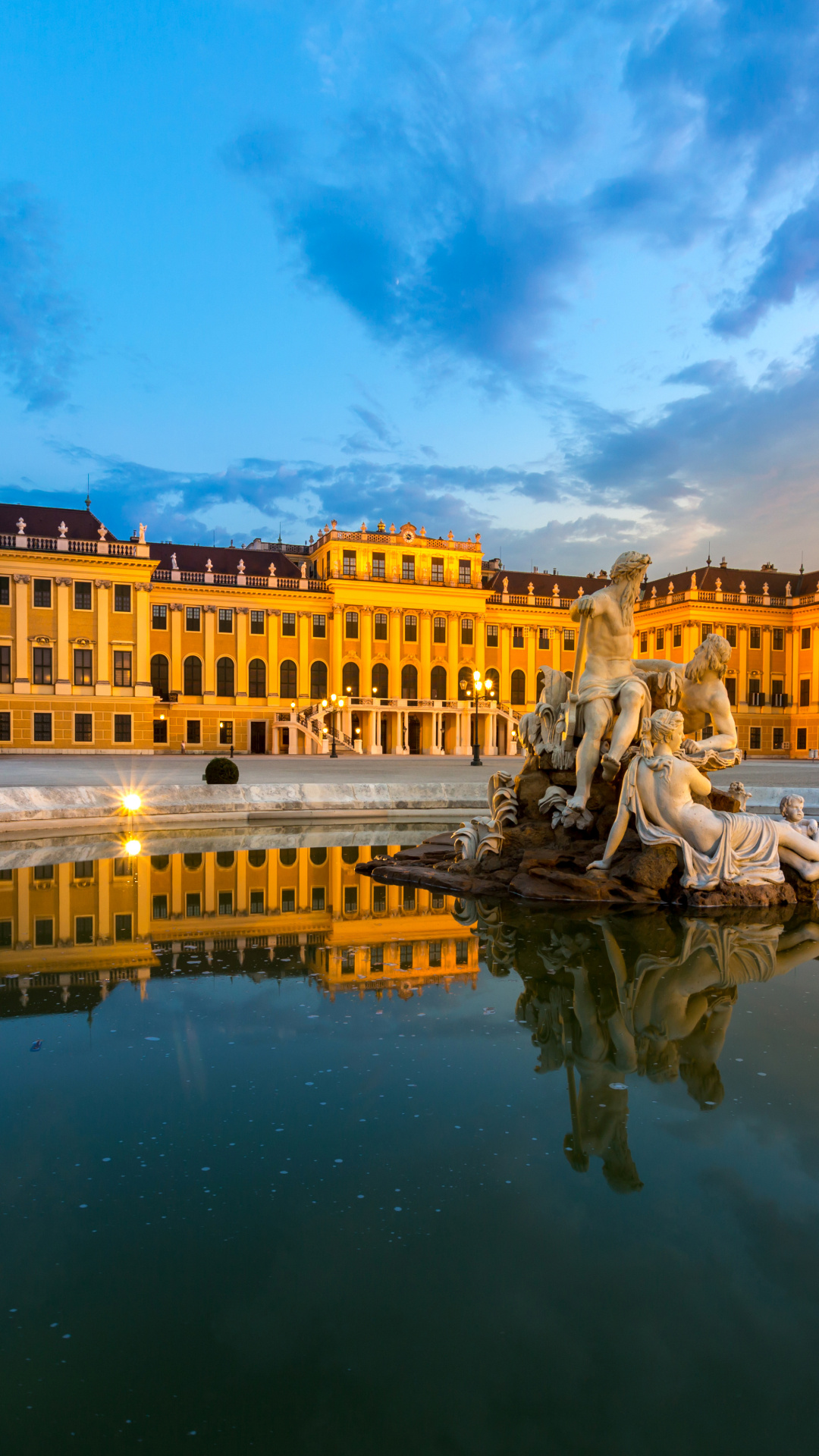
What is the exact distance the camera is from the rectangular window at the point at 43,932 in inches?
246

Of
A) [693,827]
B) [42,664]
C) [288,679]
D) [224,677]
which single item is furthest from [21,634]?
[693,827]

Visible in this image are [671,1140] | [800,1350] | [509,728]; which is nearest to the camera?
[800,1350]

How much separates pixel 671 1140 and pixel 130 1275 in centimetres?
184

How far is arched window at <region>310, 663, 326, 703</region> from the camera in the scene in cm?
5988

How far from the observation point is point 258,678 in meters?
58.4

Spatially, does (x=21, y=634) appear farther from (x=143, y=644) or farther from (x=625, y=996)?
(x=625, y=996)

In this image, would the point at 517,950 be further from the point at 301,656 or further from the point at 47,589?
the point at 301,656

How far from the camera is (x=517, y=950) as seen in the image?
19.6 feet

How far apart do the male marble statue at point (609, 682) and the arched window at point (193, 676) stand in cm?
4976

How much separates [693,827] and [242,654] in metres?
52.3

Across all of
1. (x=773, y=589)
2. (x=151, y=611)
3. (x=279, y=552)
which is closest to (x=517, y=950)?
(x=151, y=611)

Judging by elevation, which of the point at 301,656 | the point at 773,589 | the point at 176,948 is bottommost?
the point at 176,948

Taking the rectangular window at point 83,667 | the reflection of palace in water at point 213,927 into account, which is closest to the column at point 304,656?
the rectangular window at point 83,667

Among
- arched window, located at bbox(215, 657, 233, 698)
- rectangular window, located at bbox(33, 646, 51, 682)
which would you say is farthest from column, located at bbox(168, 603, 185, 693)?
rectangular window, located at bbox(33, 646, 51, 682)
